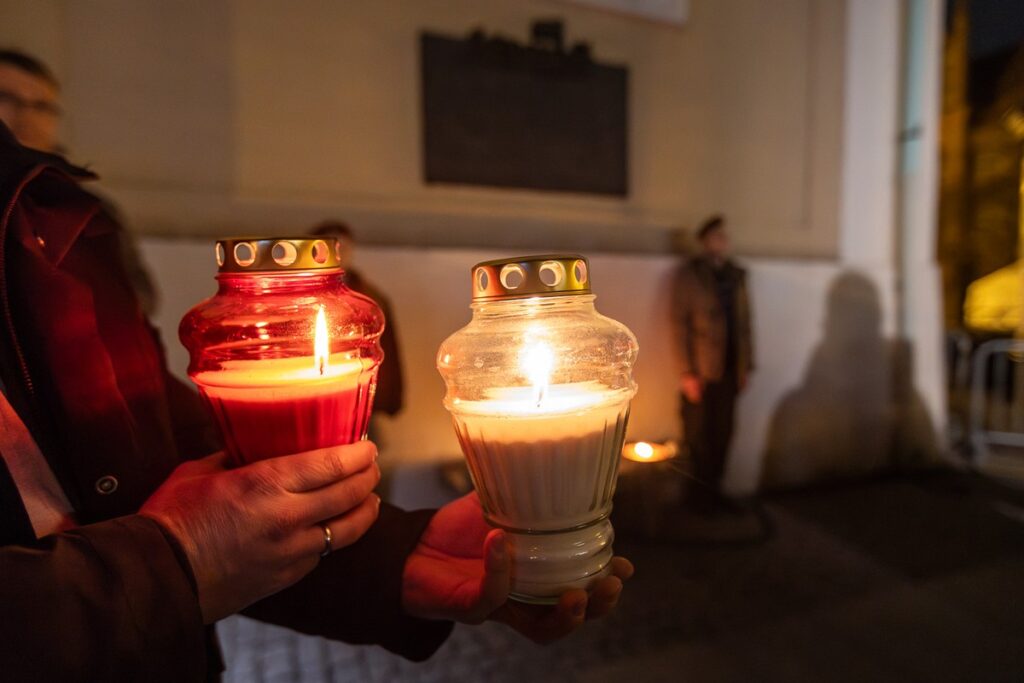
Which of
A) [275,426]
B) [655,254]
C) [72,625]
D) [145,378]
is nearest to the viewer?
[72,625]

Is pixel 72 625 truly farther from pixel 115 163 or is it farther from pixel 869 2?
pixel 869 2

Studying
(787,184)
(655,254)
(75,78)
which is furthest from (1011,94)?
(75,78)

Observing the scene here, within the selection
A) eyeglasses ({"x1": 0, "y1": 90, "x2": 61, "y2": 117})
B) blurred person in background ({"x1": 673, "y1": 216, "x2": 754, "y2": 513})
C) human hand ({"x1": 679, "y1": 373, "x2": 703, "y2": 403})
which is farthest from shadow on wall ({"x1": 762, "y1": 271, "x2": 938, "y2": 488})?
eyeglasses ({"x1": 0, "y1": 90, "x2": 61, "y2": 117})

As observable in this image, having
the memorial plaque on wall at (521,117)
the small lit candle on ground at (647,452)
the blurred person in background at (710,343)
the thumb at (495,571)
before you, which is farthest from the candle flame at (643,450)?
the memorial plaque on wall at (521,117)

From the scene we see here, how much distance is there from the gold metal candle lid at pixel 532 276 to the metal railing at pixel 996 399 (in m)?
5.82

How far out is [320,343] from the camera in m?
0.54

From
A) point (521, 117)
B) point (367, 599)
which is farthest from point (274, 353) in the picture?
point (521, 117)

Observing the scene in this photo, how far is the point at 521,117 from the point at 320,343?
11.5 feet

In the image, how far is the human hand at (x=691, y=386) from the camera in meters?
3.57

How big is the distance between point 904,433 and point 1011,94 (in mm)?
3230

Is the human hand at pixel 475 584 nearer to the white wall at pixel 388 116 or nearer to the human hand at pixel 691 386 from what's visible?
the white wall at pixel 388 116

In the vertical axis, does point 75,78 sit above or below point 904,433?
above

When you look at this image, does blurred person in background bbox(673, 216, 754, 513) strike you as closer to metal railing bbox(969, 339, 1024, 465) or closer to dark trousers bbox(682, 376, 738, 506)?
dark trousers bbox(682, 376, 738, 506)

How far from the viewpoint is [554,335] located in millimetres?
555
